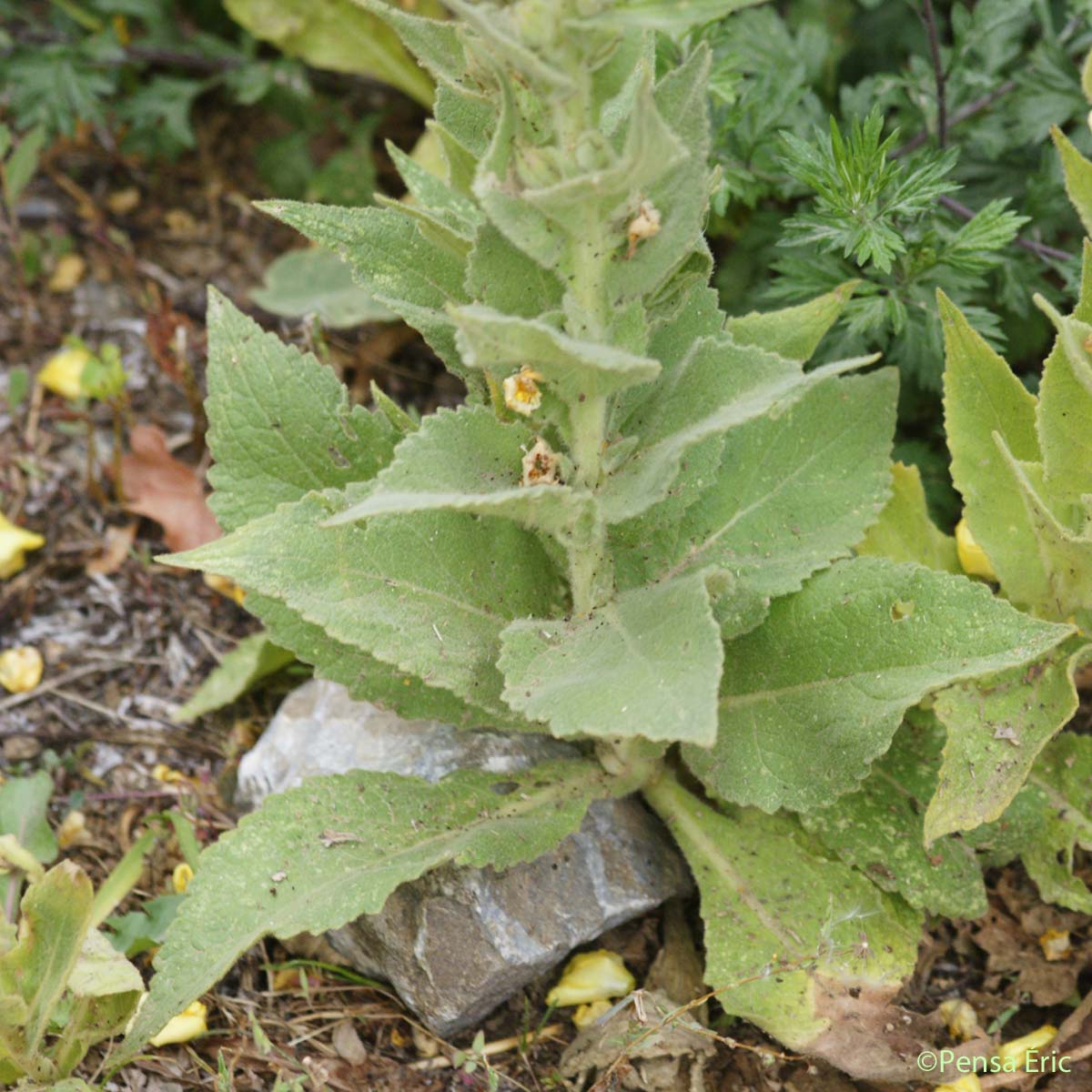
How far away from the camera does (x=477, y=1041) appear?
2232 millimetres

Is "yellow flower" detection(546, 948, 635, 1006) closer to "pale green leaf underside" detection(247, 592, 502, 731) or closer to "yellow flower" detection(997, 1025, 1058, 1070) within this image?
"pale green leaf underside" detection(247, 592, 502, 731)

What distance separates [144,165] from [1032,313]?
276cm

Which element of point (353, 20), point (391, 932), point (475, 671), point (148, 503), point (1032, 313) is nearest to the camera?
point (475, 671)

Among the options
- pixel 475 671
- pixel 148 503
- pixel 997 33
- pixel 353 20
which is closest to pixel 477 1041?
pixel 475 671

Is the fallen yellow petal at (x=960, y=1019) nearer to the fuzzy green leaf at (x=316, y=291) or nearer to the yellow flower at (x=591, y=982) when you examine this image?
the yellow flower at (x=591, y=982)

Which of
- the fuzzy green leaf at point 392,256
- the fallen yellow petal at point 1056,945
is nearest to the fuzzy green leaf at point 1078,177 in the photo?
the fuzzy green leaf at point 392,256

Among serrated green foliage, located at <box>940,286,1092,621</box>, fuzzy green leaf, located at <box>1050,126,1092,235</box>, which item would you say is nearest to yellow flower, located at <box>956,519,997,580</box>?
serrated green foliage, located at <box>940,286,1092,621</box>

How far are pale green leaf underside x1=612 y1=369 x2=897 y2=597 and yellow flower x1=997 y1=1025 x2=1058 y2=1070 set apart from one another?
0.97 m

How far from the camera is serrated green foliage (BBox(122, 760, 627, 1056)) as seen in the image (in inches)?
82.7

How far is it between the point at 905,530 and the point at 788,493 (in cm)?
36

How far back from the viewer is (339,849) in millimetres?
2281

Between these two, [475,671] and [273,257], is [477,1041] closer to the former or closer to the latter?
[475,671]

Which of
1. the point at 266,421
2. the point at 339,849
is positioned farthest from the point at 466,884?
the point at 266,421

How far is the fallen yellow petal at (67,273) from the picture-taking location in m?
3.86
